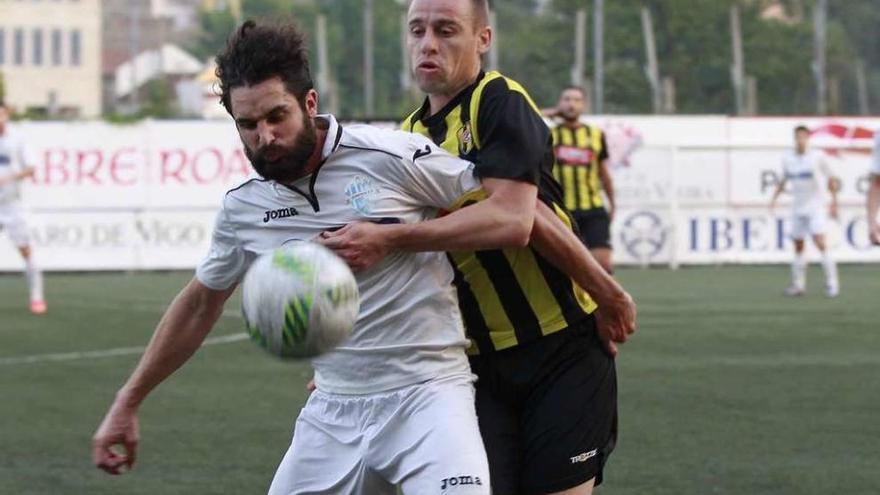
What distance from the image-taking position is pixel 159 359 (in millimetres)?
4988

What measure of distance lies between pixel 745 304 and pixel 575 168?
10.9ft

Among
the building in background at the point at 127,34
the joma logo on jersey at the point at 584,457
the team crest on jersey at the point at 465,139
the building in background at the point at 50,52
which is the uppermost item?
the building in background at the point at 127,34

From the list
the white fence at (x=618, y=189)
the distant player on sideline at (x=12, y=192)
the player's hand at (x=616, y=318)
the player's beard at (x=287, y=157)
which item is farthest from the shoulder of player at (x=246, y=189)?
the white fence at (x=618, y=189)

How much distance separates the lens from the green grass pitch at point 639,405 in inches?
331

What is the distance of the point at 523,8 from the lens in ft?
354

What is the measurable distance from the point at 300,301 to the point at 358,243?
0.31 metres

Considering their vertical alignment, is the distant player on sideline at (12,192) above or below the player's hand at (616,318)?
above

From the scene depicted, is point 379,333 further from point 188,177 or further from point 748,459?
point 188,177

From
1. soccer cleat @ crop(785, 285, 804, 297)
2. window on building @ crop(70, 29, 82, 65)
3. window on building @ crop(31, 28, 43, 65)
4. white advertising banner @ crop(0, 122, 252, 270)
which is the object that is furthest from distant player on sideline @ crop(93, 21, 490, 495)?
window on building @ crop(31, 28, 43, 65)

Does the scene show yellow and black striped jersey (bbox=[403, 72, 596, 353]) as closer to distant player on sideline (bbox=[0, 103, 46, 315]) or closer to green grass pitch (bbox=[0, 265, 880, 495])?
green grass pitch (bbox=[0, 265, 880, 495])

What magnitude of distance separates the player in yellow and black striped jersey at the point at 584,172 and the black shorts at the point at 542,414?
11169 mm

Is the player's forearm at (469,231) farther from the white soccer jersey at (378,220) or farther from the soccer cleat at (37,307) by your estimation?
the soccer cleat at (37,307)

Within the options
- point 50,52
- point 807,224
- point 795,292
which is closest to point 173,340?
point 795,292

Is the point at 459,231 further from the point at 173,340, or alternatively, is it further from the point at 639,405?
the point at 639,405
